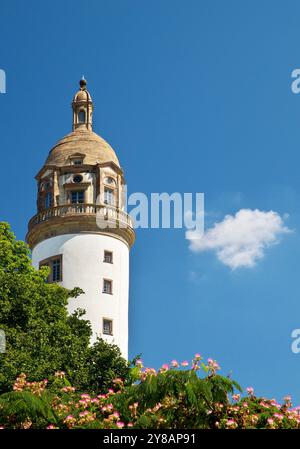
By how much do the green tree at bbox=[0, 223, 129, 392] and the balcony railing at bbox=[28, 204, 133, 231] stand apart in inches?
493

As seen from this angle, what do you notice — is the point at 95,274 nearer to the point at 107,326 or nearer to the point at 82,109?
the point at 107,326

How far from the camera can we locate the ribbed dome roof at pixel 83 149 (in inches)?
2478

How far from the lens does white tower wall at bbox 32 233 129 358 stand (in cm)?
5644

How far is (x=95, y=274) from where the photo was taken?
189 ft

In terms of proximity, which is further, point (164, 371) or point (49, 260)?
point (49, 260)

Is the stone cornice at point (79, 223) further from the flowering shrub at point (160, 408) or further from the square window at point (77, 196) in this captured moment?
the flowering shrub at point (160, 408)

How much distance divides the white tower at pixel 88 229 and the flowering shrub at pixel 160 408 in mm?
34468

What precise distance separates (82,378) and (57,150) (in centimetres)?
2472

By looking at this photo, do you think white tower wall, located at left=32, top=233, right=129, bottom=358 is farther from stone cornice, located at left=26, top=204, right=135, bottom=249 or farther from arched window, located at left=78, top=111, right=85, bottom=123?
arched window, located at left=78, top=111, right=85, bottom=123

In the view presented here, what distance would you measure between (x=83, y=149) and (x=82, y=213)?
6.04 metres

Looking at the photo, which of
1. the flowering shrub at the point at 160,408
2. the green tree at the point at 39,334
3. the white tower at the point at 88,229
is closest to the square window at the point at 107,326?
the white tower at the point at 88,229

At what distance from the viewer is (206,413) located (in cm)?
2089
